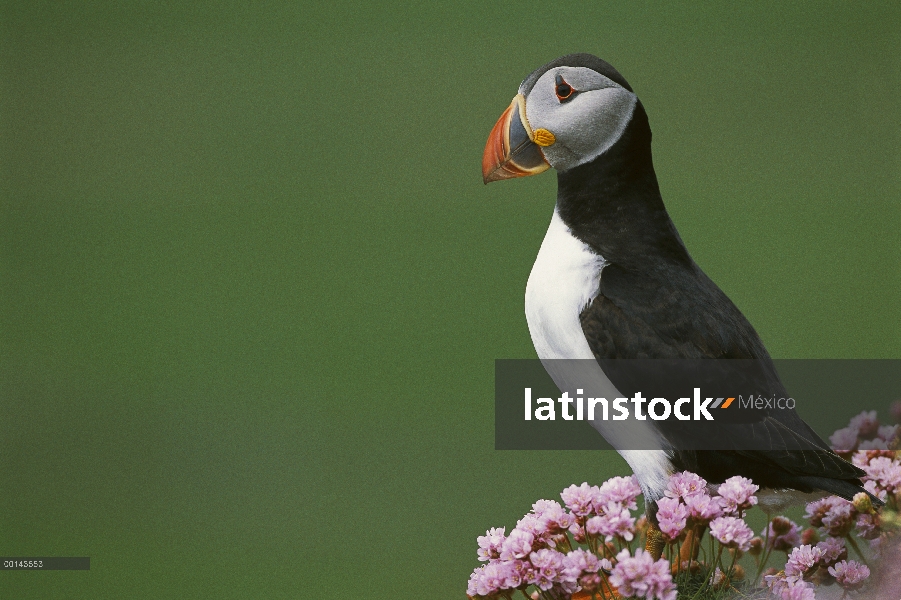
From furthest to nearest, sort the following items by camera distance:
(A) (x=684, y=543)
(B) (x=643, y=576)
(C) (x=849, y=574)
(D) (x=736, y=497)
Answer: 1. (A) (x=684, y=543)
2. (C) (x=849, y=574)
3. (D) (x=736, y=497)
4. (B) (x=643, y=576)

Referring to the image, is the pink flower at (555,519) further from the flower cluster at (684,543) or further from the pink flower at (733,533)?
the pink flower at (733,533)

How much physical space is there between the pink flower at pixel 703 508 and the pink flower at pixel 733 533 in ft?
0.11

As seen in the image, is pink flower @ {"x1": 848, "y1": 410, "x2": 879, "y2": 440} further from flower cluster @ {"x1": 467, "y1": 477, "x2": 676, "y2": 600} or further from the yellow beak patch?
the yellow beak patch

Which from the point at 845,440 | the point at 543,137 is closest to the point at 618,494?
the point at 845,440

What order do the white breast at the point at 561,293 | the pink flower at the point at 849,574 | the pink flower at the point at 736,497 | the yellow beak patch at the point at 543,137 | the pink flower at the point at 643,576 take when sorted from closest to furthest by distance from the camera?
the pink flower at the point at 643,576, the pink flower at the point at 736,497, the pink flower at the point at 849,574, the white breast at the point at 561,293, the yellow beak patch at the point at 543,137

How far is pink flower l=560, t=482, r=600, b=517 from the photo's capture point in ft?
4.69

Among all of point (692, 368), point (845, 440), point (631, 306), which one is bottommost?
point (845, 440)

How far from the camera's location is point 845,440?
1889 mm

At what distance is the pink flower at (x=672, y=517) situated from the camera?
1406 millimetres

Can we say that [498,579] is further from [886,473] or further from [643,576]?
[886,473]

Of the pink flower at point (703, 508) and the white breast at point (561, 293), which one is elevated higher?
the white breast at point (561, 293)

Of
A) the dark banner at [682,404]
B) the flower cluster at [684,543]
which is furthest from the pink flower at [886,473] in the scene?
the dark banner at [682,404]

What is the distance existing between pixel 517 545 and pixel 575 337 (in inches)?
22.2

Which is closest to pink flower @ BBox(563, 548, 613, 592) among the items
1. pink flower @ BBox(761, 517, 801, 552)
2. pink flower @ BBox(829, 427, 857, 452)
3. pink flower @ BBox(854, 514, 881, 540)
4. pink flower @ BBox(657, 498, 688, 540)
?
pink flower @ BBox(657, 498, 688, 540)
